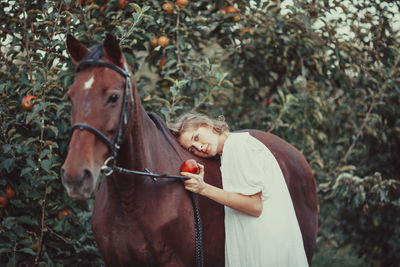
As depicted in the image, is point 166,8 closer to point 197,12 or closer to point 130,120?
point 197,12

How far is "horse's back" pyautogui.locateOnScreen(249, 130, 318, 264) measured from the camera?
320cm

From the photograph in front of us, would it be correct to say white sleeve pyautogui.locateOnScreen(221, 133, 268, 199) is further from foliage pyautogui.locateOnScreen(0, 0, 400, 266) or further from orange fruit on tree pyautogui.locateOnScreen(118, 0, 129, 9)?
orange fruit on tree pyautogui.locateOnScreen(118, 0, 129, 9)

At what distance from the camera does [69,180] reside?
171 centimetres

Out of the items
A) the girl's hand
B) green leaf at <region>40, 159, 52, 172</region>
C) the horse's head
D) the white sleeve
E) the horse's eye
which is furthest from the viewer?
green leaf at <region>40, 159, 52, 172</region>

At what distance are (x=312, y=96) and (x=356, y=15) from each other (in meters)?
0.98

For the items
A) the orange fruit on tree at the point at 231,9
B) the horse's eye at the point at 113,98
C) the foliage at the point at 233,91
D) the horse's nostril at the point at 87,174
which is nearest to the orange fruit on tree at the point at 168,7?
the foliage at the point at 233,91

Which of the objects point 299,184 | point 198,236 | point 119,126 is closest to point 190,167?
point 198,236

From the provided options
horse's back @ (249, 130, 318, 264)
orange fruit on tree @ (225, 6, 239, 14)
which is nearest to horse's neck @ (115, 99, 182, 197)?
horse's back @ (249, 130, 318, 264)

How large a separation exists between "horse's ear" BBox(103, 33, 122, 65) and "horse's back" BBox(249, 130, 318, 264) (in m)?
1.48

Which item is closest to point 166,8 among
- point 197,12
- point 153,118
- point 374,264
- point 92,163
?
point 197,12

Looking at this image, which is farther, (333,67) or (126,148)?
(333,67)

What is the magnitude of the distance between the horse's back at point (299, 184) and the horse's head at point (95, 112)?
4.85 feet

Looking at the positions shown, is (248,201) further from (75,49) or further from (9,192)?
(9,192)

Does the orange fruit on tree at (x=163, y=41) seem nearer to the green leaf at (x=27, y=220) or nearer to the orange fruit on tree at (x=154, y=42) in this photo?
the orange fruit on tree at (x=154, y=42)
